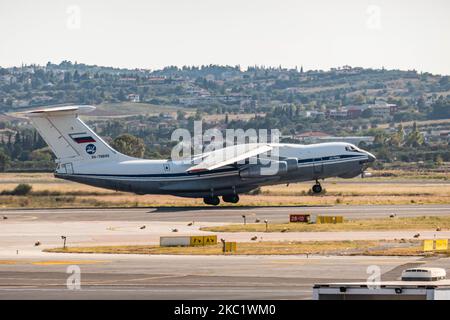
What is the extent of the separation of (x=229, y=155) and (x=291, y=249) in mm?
33236

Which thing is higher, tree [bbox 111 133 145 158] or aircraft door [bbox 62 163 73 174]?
aircraft door [bbox 62 163 73 174]

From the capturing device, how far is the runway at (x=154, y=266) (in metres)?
38.1

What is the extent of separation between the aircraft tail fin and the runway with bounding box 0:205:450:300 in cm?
1010

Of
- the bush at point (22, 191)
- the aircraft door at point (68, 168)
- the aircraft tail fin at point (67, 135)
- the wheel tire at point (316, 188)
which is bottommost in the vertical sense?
the bush at point (22, 191)

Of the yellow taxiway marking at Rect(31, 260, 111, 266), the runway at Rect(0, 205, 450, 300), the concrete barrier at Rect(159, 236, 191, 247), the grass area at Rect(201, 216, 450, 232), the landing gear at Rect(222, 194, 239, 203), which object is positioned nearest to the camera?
the runway at Rect(0, 205, 450, 300)

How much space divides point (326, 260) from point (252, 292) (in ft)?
37.3

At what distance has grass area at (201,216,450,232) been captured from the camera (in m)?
64.8

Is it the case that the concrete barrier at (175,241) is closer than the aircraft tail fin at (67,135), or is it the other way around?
the concrete barrier at (175,241)

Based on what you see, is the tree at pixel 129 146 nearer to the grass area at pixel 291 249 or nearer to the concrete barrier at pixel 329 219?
the concrete barrier at pixel 329 219

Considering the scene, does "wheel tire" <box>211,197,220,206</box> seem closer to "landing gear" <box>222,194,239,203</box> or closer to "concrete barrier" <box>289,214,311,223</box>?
"landing gear" <box>222,194,239,203</box>

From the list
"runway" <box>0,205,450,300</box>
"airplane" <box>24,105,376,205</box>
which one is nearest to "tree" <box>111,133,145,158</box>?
"airplane" <box>24,105,376,205</box>

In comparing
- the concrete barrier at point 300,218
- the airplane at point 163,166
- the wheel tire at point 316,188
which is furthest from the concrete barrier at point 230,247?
the wheel tire at point 316,188

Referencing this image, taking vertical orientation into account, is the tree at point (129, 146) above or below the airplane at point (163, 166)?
below
